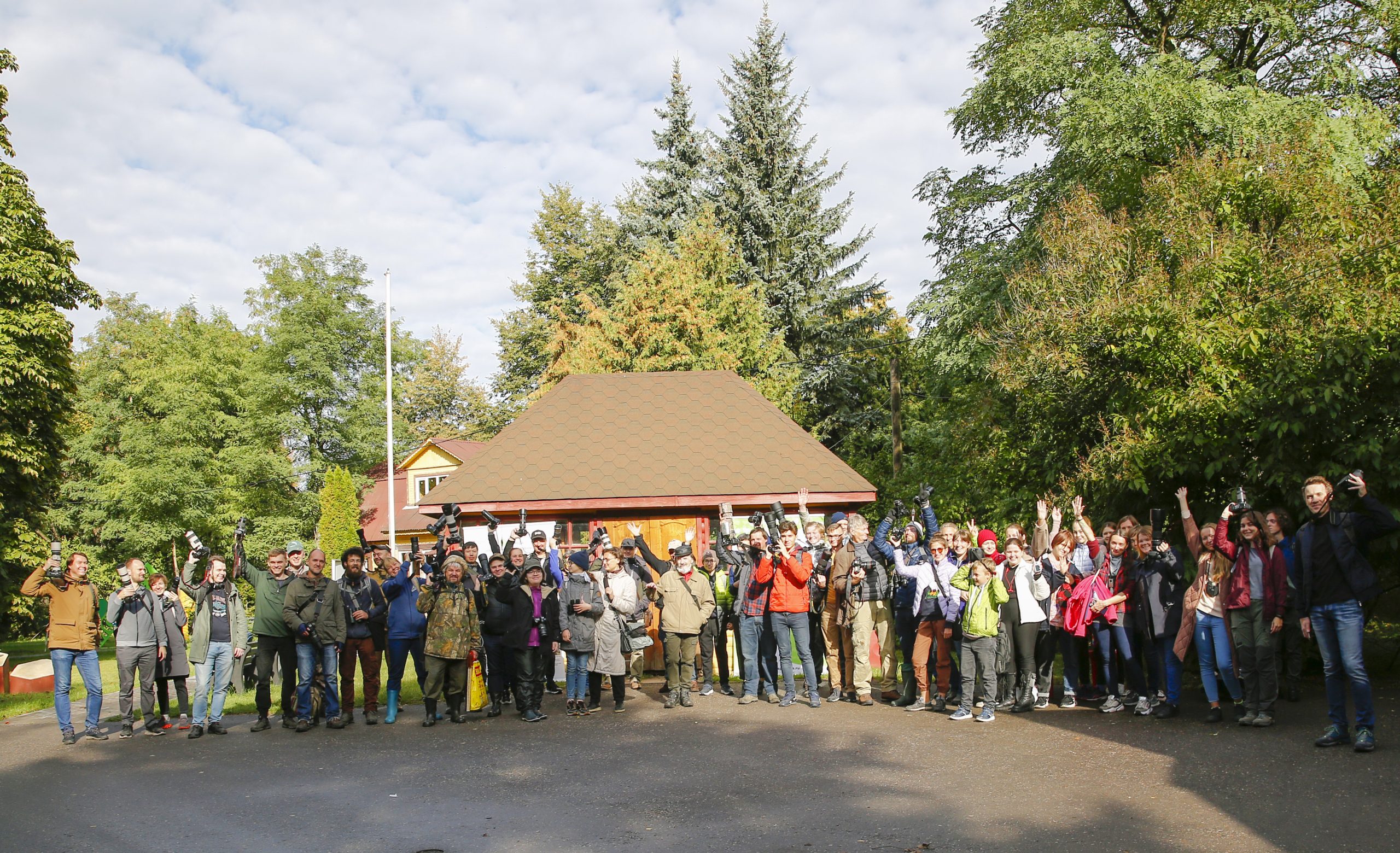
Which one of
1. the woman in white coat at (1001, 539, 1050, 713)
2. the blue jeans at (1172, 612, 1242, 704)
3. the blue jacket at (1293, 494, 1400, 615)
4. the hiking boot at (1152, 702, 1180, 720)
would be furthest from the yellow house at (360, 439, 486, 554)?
the blue jacket at (1293, 494, 1400, 615)

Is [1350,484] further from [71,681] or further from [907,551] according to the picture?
[71,681]

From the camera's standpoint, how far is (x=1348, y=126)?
17.0m

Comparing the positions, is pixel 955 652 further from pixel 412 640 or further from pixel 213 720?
pixel 213 720

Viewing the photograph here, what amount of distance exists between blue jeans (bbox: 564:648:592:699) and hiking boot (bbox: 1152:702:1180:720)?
231 inches

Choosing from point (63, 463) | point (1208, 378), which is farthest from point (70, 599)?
point (63, 463)

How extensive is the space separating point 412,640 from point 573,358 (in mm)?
19318

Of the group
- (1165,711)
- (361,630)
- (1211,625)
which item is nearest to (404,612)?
(361,630)

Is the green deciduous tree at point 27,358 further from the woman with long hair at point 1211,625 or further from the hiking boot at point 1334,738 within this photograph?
the hiking boot at point 1334,738

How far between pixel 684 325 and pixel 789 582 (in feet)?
66.0

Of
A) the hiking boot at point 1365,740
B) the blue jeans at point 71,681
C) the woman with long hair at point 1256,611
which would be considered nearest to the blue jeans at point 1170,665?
the woman with long hair at point 1256,611

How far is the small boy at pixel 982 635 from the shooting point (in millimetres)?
10289

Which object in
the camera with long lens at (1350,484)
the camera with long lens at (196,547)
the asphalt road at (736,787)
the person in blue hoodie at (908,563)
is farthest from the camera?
the person in blue hoodie at (908,563)

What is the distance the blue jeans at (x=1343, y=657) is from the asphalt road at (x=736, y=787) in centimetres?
32

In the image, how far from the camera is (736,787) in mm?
7695
